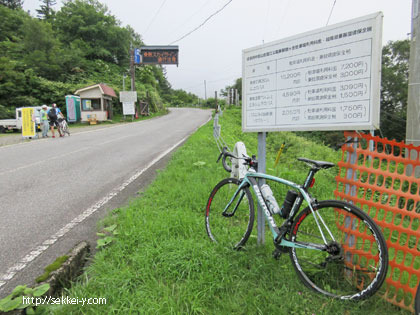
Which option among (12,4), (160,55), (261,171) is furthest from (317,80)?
(12,4)

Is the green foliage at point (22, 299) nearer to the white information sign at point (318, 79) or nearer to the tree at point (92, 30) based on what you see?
the white information sign at point (318, 79)

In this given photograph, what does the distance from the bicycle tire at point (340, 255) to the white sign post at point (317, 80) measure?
56 cm

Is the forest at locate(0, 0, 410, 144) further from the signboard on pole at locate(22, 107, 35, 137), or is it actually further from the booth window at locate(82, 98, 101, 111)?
the signboard on pole at locate(22, 107, 35, 137)

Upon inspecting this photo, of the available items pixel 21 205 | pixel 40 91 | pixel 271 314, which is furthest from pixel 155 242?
pixel 40 91

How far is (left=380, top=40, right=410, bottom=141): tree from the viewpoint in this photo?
100 ft

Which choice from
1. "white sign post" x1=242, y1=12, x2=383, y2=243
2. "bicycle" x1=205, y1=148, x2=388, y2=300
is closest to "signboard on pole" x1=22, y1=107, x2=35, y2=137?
"white sign post" x1=242, y1=12, x2=383, y2=243

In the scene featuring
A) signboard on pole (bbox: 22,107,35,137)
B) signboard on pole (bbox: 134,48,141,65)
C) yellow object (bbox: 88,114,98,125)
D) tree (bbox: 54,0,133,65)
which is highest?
tree (bbox: 54,0,133,65)

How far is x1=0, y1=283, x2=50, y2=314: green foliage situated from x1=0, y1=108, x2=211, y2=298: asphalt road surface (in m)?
0.30

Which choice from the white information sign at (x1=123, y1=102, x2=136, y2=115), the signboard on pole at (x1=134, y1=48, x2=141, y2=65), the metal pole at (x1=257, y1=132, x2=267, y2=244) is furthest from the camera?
the signboard on pole at (x1=134, y1=48, x2=141, y2=65)

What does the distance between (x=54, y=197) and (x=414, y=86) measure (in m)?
5.22

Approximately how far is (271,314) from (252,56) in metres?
2.19

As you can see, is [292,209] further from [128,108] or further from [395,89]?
[395,89]

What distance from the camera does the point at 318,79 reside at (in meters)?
2.07

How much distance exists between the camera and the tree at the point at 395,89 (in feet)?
100
